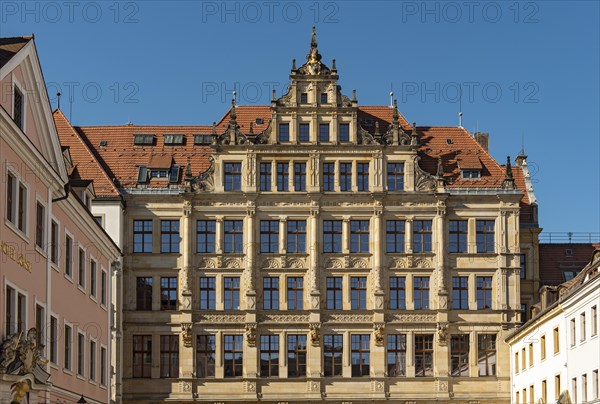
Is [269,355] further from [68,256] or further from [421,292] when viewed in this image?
[68,256]

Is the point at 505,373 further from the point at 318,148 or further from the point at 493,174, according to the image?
the point at 318,148

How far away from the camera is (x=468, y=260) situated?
60.0m

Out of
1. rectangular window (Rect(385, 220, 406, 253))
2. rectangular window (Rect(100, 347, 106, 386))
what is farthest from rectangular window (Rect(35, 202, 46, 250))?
rectangular window (Rect(385, 220, 406, 253))

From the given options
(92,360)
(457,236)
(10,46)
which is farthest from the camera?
(457,236)

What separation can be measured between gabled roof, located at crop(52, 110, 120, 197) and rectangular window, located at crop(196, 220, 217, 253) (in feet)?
14.1

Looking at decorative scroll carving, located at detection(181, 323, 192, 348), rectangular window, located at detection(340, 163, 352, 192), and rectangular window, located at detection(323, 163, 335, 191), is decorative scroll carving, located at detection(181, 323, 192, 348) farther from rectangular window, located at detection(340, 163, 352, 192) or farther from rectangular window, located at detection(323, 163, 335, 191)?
rectangular window, located at detection(340, 163, 352, 192)

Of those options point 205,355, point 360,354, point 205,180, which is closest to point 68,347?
point 205,355

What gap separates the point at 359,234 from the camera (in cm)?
6022

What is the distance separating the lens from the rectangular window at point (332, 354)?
5922 cm

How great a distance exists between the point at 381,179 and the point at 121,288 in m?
13.4

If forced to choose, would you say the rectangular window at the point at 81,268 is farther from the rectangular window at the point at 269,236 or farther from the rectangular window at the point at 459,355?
the rectangular window at the point at 459,355

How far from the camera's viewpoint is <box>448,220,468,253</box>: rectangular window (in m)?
60.2

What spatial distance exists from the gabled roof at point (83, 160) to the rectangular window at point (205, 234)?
430 cm

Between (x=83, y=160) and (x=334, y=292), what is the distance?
13.8 m
